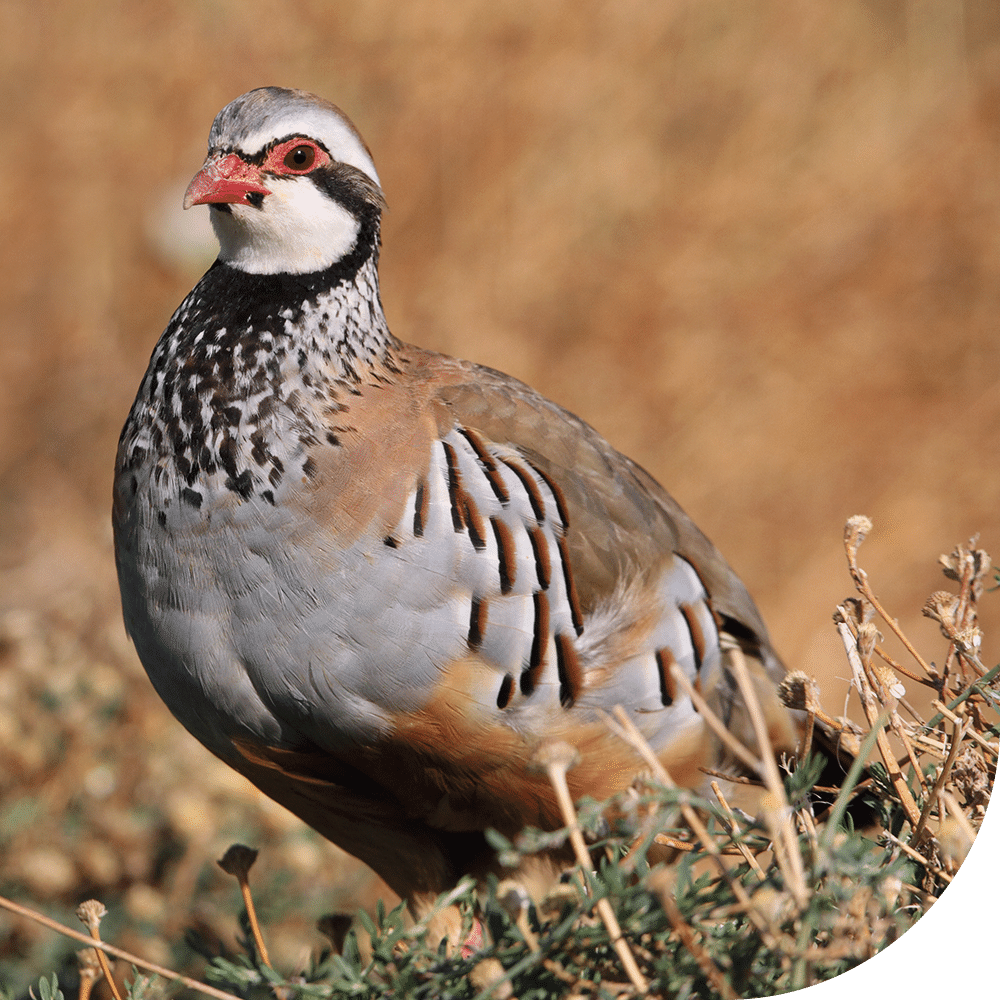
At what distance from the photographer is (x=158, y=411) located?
6.98ft

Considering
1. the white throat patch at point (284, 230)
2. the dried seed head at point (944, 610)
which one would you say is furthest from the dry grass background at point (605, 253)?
the dried seed head at point (944, 610)

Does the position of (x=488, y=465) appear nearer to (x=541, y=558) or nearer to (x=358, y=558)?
(x=541, y=558)

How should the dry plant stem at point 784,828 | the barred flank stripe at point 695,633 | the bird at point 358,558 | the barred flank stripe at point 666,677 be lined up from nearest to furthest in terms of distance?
1. the dry plant stem at point 784,828
2. the bird at point 358,558
3. the barred flank stripe at point 666,677
4. the barred flank stripe at point 695,633

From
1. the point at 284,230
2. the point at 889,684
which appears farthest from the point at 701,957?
the point at 284,230

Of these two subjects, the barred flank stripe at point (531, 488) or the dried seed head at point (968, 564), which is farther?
the barred flank stripe at point (531, 488)

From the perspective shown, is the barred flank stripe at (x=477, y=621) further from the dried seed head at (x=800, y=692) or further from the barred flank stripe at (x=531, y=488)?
the dried seed head at (x=800, y=692)

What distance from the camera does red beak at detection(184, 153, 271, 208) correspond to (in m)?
2.10

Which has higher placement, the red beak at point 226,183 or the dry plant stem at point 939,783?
the red beak at point 226,183

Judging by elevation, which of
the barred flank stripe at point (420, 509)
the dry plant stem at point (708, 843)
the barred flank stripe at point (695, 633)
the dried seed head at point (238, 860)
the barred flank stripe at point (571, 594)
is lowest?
the dried seed head at point (238, 860)

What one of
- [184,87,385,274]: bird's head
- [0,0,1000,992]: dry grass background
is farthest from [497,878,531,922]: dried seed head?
[0,0,1000,992]: dry grass background

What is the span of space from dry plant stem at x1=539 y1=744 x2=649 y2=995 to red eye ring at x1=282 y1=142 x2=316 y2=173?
1323 millimetres

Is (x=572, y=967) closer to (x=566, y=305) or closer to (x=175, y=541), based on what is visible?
(x=175, y=541)

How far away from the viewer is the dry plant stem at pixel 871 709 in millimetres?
1622

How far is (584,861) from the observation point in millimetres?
1319
